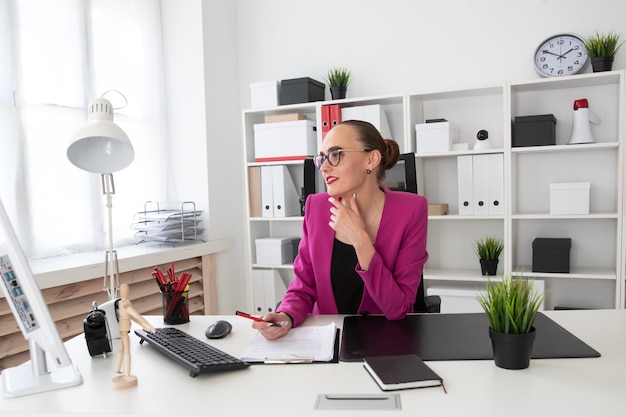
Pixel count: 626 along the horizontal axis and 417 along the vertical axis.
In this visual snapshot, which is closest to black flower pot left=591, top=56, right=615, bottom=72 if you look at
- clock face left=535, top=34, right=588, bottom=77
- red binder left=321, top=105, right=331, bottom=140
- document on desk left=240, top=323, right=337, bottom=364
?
clock face left=535, top=34, right=588, bottom=77

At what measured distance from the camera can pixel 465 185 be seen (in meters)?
3.11

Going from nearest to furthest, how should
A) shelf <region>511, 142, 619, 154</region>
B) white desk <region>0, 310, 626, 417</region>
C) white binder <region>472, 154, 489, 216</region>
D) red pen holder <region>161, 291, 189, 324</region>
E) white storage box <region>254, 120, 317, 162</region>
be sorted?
white desk <region>0, 310, 626, 417</region> < red pen holder <region>161, 291, 189, 324</region> < shelf <region>511, 142, 619, 154</region> < white binder <region>472, 154, 489, 216</region> < white storage box <region>254, 120, 317, 162</region>

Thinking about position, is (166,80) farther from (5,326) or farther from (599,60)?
(599,60)

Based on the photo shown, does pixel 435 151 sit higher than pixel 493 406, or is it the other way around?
pixel 435 151

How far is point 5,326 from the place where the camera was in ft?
7.23

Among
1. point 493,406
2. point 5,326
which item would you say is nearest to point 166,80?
point 5,326

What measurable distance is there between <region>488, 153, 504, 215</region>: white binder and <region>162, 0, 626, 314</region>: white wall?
0.58 metres

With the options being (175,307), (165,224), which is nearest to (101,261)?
(165,224)

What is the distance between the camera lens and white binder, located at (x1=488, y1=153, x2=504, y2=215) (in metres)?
3.03

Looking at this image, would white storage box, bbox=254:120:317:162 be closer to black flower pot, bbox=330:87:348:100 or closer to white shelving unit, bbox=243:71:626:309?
white shelving unit, bbox=243:71:626:309

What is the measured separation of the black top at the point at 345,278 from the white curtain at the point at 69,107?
1792 mm

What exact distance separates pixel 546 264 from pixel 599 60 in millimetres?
1195

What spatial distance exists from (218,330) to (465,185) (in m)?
2.09

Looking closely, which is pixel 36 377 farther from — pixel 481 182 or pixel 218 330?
pixel 481 182
